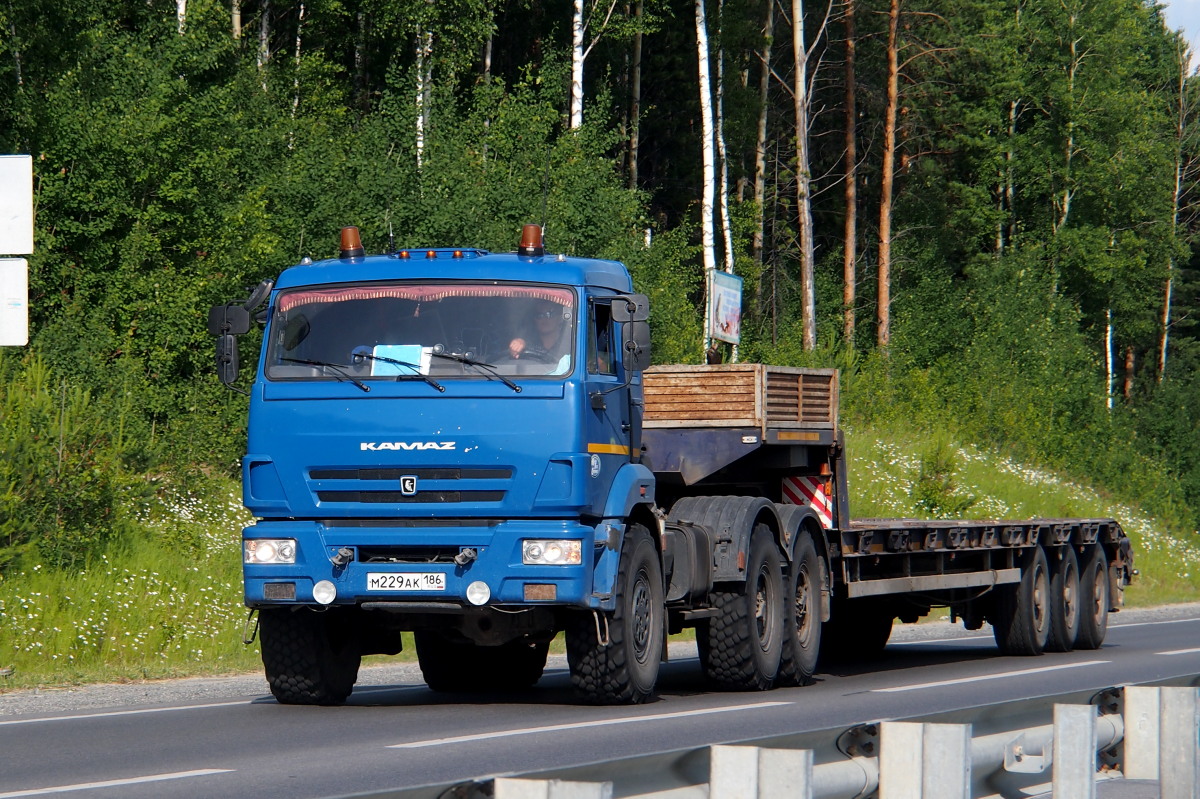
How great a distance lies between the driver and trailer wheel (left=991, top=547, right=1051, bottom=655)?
8.70 m

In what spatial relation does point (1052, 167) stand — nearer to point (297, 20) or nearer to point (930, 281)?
point (930, 281)

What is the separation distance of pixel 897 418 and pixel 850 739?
33506 mm

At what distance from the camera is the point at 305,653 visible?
11531 millimetres

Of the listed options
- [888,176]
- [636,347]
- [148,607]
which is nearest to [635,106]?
[888,176]

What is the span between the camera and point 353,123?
37.0 meters

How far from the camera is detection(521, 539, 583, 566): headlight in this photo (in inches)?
417

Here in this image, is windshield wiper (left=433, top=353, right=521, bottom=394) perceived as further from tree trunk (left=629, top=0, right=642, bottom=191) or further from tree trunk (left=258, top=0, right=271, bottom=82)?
tree trunk (left=629, top=0, right=642, bottom=191)

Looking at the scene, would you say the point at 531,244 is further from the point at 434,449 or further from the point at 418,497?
the point at 418,497

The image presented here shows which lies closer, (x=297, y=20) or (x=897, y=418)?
(x=897, y=418)

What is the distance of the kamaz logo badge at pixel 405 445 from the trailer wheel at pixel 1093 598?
10.9 metres

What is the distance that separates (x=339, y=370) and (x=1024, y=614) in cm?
962

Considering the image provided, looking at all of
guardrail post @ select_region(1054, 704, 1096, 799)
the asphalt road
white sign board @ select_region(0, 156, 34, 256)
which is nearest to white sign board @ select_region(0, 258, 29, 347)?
white sign board @ select_region(0, 156, 34, 256)

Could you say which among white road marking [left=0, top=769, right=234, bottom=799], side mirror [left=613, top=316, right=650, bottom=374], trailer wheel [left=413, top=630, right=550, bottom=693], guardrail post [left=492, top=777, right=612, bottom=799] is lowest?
trailer wheel [left=413, top=630, right=550, bottom=693]

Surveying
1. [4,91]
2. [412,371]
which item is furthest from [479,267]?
[4,91]
